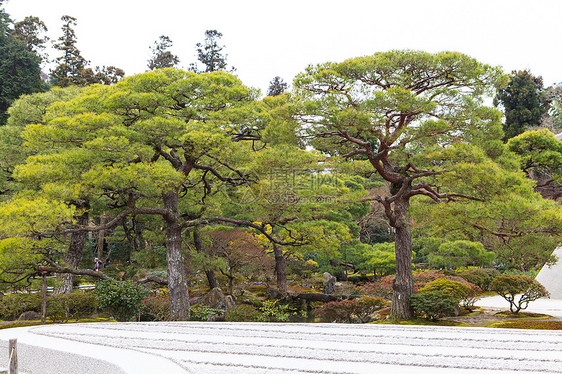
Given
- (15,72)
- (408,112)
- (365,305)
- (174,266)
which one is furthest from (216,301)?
(15,72)

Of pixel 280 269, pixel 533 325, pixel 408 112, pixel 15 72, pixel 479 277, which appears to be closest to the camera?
pixel 533 325

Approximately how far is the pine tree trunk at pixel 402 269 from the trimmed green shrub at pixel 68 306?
6.98m

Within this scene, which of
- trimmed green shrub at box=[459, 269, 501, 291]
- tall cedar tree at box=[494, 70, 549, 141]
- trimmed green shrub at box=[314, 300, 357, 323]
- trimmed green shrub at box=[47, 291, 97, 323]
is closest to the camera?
trimmed green shrub at box=[47, 291, 97, 323]

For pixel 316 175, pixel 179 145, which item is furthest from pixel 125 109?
pixel 316 175

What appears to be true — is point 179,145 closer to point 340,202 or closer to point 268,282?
point 340,202

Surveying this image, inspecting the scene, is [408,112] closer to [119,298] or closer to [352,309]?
[352,309]

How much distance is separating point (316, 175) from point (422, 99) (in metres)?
3.16

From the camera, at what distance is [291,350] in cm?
455

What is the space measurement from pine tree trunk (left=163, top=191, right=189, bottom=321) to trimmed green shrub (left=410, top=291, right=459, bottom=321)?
5.43 meters

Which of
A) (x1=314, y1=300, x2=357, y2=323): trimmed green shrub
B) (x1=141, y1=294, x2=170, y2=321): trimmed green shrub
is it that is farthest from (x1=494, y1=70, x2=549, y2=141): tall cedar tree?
(x1=141, y1=294, x2=170, y2=321): trimmed green shrub

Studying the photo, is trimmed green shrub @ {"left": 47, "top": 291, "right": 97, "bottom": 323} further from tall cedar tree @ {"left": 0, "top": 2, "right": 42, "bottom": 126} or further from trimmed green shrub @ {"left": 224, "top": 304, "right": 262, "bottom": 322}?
tall cedar tree @ {"left": 0, "top": 2, "right": 42, "bottom": 126}

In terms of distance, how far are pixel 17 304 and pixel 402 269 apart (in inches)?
368

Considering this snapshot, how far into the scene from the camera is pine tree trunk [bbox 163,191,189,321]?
10500 mm

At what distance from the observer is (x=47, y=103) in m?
14.5
